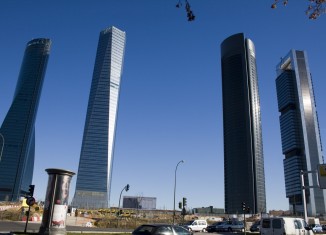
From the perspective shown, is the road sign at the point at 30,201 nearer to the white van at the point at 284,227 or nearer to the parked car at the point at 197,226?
the white van at the point at 284,227

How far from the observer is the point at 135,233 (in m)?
Result: 14.5

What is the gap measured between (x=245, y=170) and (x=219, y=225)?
6108 inches

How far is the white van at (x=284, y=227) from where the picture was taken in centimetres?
2326

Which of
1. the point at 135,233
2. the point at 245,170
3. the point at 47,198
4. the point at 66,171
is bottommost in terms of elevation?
the point at 135,233

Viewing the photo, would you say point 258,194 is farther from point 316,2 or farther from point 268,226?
point 316,2

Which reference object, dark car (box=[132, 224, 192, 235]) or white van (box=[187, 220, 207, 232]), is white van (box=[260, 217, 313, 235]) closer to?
dark car (box=[132, 224, 192, 235])

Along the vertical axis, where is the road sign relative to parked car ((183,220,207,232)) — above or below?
above

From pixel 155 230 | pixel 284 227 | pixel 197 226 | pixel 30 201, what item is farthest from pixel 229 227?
pixel 155 230

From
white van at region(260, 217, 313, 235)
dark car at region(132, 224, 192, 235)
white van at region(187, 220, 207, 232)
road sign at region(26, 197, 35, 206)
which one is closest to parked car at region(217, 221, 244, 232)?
white van at region(187, 220, 207, 232)

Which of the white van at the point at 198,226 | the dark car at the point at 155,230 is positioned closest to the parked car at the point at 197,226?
the white van at the point at 198,226

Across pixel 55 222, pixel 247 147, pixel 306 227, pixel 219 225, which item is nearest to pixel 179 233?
pixel 55 222

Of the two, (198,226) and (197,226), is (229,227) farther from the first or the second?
(197,226)

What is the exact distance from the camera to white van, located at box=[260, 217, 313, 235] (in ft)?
76.3

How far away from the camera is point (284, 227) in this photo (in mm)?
23141
